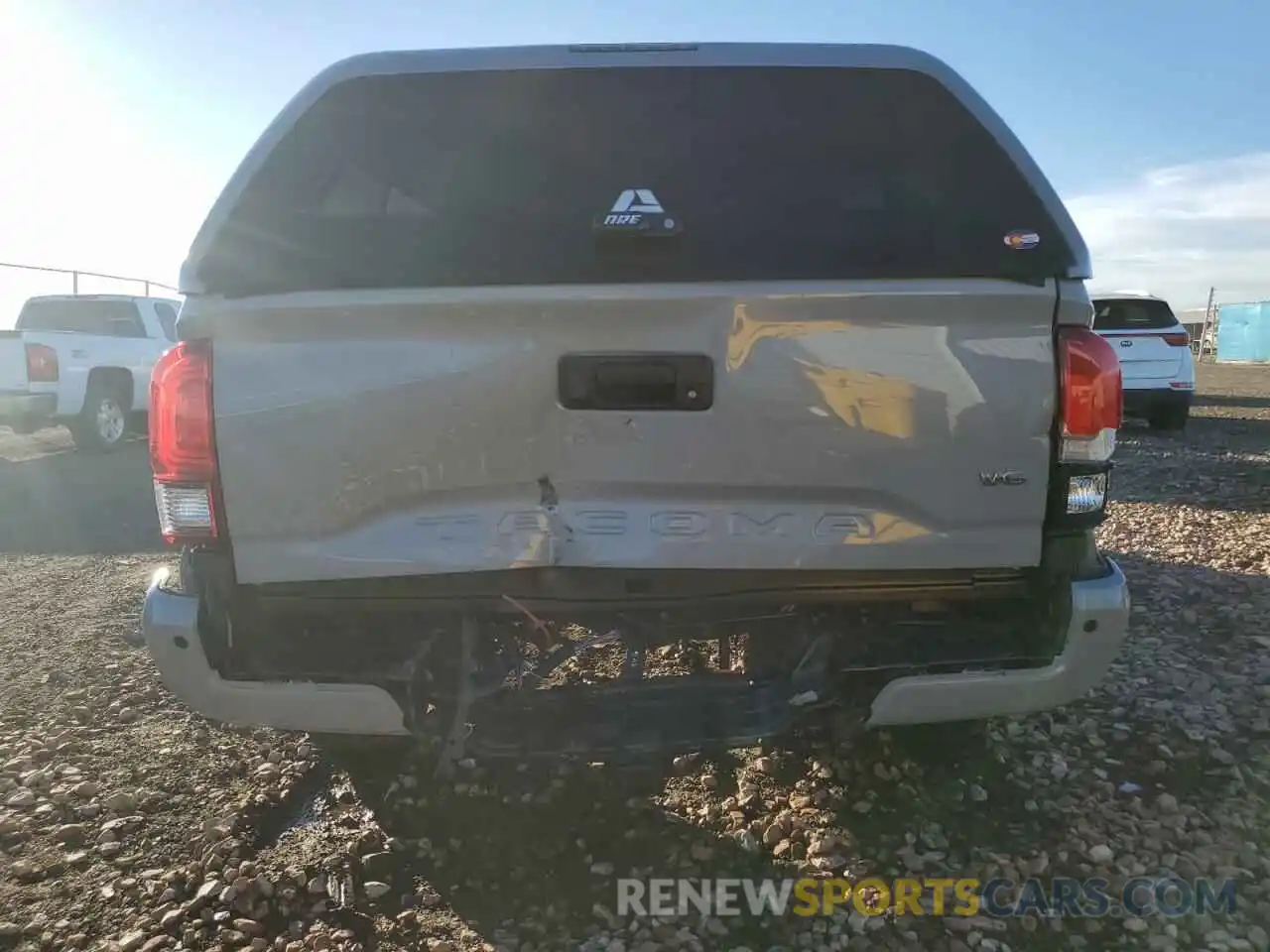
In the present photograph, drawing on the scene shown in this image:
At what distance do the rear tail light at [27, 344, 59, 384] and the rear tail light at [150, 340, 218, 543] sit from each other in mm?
10079

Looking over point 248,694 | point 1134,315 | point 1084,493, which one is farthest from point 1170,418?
point 248,694

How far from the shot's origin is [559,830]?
114 inches

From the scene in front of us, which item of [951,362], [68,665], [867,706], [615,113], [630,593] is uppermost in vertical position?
[615,113]

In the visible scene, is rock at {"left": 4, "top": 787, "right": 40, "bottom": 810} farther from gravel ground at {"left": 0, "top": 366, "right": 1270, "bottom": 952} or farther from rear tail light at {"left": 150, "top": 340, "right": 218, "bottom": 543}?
rear tail light at {"left": 150, "top": 340, "right": 218, "bottom": 543}

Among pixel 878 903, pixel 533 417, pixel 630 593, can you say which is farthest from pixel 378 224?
pixel 878 903

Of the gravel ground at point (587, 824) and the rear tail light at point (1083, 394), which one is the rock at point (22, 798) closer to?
the gravel ground at point (587, 824)

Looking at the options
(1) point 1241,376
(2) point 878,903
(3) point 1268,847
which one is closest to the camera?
(2) point 878,903

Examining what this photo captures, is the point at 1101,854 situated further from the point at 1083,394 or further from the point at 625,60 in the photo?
the point at 625,60

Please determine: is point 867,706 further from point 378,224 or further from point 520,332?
point 378,224

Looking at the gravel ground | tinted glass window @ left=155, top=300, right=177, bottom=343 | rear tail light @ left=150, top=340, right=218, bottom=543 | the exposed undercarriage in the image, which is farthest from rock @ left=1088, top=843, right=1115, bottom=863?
tinted glass window @ left=155, top=300, right=177, bottom=343

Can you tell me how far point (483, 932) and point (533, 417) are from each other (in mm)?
1358

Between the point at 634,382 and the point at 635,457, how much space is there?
180 mm

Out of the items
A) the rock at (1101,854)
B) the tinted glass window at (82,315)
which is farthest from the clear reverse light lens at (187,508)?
the tinted glass window at (82,315)

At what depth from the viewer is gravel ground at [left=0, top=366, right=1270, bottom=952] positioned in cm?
244
